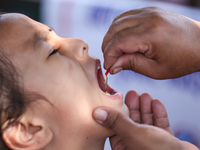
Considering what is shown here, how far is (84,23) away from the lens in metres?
2.23

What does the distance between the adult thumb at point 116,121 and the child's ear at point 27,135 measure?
0.79 feet

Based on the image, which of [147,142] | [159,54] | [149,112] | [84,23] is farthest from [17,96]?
[84,23]

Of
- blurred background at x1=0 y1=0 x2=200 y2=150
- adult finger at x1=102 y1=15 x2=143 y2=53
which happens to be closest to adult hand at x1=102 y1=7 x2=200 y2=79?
adult finger at x1=102 y1=15 x2=143 y2=53

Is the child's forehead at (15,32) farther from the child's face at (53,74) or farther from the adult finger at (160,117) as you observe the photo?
the adult finger at (160,117)

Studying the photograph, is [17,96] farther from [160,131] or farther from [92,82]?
[160,131]

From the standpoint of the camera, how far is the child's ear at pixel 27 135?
907mm

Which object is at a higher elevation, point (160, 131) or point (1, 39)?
point (1, 39)

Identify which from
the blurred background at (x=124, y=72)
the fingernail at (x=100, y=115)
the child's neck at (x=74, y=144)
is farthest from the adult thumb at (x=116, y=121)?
the blurred background at (x=124, y=72)

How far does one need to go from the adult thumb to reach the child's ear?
239 mm

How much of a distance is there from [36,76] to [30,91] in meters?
0.07

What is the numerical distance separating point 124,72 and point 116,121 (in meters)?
1.21

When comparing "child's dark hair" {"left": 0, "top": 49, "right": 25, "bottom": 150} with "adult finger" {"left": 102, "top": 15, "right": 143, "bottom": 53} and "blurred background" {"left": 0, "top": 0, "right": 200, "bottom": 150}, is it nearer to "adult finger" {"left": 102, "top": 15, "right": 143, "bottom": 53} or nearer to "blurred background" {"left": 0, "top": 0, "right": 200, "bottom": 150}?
"adult finger" {"left": 102, "top": 15, "right": 143, "bottom": 53}

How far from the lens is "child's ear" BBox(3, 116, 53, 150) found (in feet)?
2.98

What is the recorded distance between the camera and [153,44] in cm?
112
